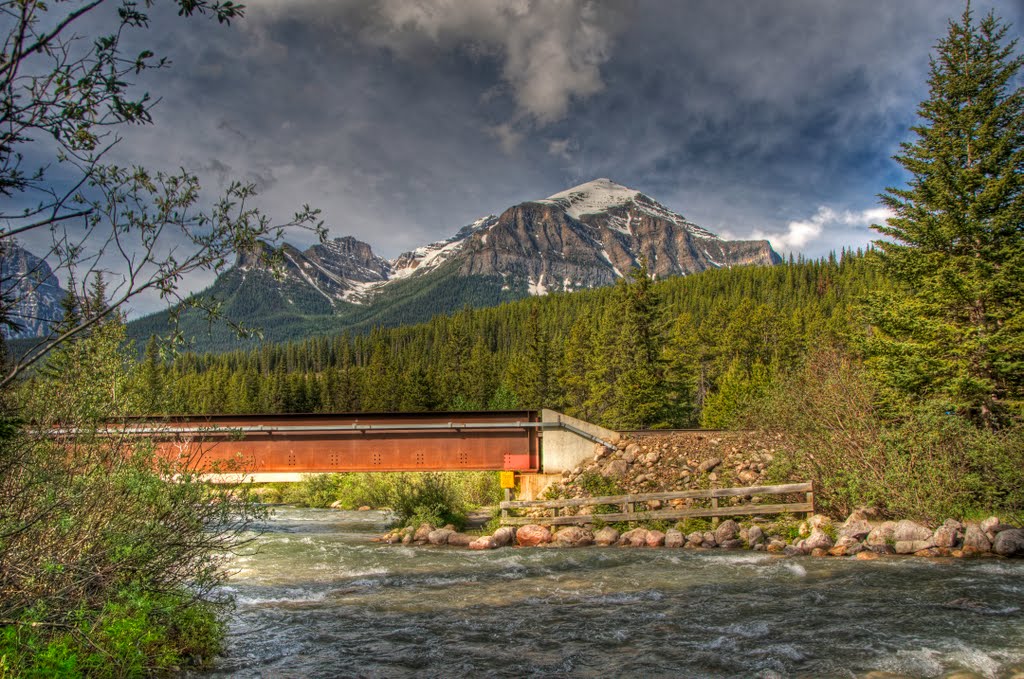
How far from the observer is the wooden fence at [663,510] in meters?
20.5

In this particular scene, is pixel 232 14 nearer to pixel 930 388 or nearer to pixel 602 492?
pixel 602 492

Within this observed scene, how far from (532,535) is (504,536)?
38.7 inches

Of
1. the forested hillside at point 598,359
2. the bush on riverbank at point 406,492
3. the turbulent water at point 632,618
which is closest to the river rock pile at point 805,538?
the turbulent water at point 632,618

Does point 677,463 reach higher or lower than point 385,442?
lower

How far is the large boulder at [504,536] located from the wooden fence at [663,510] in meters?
0.86

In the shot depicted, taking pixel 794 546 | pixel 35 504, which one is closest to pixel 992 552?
pixel 794 546

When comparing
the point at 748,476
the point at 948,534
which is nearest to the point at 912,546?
the point at 948,534

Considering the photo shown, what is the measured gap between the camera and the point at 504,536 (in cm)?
2202

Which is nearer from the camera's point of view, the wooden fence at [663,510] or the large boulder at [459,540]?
the wooden fence at [663,510]

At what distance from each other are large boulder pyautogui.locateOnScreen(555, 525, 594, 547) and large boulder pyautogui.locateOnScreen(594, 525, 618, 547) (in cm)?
26

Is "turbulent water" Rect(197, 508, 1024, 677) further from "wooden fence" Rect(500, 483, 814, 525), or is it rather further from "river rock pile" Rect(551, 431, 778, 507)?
"river rock pile" Rect(551, 431, 778, 507)

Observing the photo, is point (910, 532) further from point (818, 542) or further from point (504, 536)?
point (504, 536)

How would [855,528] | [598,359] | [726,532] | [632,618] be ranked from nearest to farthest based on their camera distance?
1. [632,618]
2. [855,528]
3. [726,532]
4. [598,359]

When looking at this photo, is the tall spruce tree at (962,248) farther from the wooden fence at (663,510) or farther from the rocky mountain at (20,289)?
the rocky mountain at (20,289)
